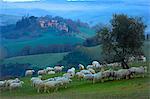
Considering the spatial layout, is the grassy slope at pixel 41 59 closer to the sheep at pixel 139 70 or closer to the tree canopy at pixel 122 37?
the tree canopy at pixel 122 37

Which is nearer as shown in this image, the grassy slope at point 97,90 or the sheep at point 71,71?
the grassy slope at point 97,90

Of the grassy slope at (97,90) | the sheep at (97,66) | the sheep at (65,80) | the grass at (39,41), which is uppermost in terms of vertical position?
the grass at (39,41)

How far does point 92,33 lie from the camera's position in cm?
434

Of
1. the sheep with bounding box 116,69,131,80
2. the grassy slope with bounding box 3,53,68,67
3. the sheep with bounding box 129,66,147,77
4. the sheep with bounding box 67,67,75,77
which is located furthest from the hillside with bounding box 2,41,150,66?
the sheep with bounding box 129,66,147,77

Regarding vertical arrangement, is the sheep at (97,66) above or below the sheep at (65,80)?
above

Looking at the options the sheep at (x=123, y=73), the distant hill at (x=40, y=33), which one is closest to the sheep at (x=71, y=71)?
the distant hill at (x=40, y=33)

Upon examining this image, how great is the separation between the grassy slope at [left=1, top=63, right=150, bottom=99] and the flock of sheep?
0.05 meters

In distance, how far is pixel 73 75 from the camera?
14.3ft

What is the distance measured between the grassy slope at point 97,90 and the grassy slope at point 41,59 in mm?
151

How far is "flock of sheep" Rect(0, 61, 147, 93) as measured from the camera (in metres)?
4.29

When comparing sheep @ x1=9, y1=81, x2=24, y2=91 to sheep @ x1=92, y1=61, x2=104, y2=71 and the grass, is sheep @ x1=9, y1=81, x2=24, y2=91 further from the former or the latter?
sheep @ x1=92, y1=61, x2=104, y2=71

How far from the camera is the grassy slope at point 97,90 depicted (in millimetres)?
4203

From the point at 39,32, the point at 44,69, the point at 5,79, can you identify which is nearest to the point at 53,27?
the point at 39,32

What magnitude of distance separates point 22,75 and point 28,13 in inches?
24.8
